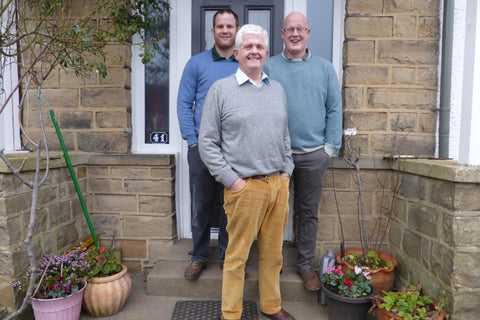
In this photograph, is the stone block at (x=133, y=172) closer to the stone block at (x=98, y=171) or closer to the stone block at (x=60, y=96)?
the stone block at (x=98, y=171)

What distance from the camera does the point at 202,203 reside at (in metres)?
2.66

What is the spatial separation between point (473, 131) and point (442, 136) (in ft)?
2.54

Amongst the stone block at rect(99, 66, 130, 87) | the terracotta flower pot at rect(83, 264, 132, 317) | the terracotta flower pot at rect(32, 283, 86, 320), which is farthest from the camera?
the stone block at rect(99, 66, 130, 87)

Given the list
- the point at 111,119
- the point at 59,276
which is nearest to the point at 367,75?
the point at 111,119

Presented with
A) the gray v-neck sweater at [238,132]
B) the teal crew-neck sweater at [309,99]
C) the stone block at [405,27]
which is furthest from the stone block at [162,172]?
the stone block at [405,27]

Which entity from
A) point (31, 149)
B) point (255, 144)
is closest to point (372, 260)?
point (255, 144)

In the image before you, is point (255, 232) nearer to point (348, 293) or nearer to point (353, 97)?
point (348, 293)

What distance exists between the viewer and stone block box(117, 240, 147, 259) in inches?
122

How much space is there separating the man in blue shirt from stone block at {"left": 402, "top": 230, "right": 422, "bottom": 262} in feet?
4.63

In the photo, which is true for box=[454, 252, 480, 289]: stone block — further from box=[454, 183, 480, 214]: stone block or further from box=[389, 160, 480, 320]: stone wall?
box=[454, 183, 480, 214]: stone block

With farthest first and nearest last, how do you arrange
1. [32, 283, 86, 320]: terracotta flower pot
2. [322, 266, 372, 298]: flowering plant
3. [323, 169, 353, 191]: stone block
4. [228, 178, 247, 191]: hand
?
[323, 169, 353, 191]: stone block
[322, 266, 372, 298]: flowering plant
[32, 283, 86, 320]: terracotta flower pot
[228, 178, 247, 191]: hand

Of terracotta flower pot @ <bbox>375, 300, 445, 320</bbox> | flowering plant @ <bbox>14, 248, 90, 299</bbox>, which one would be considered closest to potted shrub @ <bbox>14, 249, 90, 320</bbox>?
flowering plant @ <bbox>14, 248, 90, 299</bbox>

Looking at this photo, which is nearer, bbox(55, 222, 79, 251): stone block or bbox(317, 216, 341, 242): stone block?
bbox(55, 222, 79, 251): stone block

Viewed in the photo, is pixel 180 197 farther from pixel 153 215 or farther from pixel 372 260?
pixel 372 260
